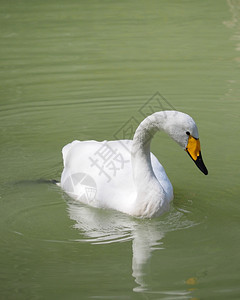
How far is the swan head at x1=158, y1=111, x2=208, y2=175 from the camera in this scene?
18.6 ft

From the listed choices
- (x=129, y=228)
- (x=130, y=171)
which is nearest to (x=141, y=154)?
(x=130, y=171)

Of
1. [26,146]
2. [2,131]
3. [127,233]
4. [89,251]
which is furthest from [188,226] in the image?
[2,131]

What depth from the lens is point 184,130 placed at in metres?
5.70

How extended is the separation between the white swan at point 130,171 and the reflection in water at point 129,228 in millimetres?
86

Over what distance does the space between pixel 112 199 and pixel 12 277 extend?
148 centimetres

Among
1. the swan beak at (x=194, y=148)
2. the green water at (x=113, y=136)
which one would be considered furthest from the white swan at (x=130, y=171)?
the green water at (x=113, y=136)

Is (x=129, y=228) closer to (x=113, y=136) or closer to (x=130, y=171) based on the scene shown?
(x=130, y=171)

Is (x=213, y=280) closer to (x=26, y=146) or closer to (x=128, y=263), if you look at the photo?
(x=128, y=263)

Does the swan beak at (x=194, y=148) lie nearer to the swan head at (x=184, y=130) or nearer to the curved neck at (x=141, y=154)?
the swan head at (x=184, y=130)

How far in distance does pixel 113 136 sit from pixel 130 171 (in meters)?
2.10

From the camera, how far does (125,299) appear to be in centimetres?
496

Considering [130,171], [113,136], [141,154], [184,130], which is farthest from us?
[113,136]

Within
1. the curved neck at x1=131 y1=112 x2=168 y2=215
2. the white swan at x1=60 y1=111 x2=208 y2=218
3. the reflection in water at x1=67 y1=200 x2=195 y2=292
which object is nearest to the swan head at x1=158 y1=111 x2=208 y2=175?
the white swan at x1=60 y1=111 x2=208 y2=218

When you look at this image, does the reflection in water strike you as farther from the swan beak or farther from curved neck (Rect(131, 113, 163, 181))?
the swan beak
